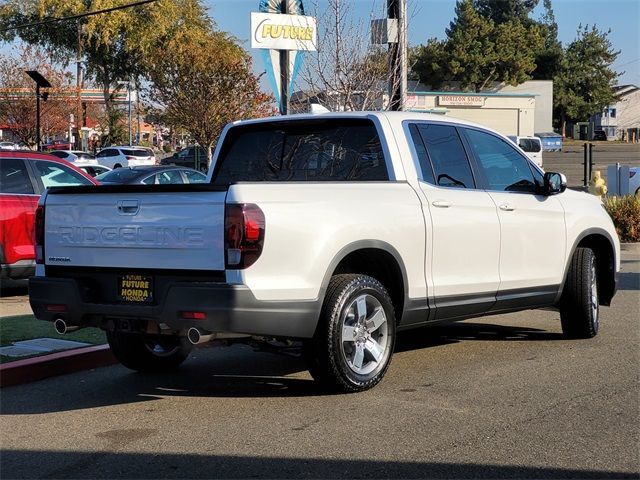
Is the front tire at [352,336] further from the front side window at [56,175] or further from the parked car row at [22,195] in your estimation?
the front side window at [56,175]

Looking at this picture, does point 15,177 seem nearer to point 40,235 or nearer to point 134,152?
point 40,235

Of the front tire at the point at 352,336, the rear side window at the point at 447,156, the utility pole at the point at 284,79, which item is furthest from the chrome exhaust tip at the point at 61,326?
the utility pole at the point at 284,79

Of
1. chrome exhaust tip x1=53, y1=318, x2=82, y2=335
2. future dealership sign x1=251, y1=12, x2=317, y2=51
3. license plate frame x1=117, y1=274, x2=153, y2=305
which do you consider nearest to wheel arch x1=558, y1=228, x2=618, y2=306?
license plate frame x1=117, y1=274, x2=153, y2=305

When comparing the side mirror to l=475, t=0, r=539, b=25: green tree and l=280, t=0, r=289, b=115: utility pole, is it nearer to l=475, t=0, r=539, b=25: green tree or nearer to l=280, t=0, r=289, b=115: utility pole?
l=280, t=0, r=289, b=115: utility pole

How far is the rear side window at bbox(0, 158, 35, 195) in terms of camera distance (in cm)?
1082

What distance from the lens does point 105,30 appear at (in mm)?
50375

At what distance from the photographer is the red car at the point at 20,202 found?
34.6 feet

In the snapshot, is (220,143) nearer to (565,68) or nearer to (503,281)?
(503,281)

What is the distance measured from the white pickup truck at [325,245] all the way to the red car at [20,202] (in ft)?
13.3

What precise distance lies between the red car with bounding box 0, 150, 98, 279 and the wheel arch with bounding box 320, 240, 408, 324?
5.58 m

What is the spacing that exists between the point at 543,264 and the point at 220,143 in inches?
118

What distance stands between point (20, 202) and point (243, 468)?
6983 millimetres

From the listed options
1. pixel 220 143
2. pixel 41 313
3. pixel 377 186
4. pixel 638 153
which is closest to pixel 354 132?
pixel 377 186

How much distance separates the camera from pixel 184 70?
36.8m
